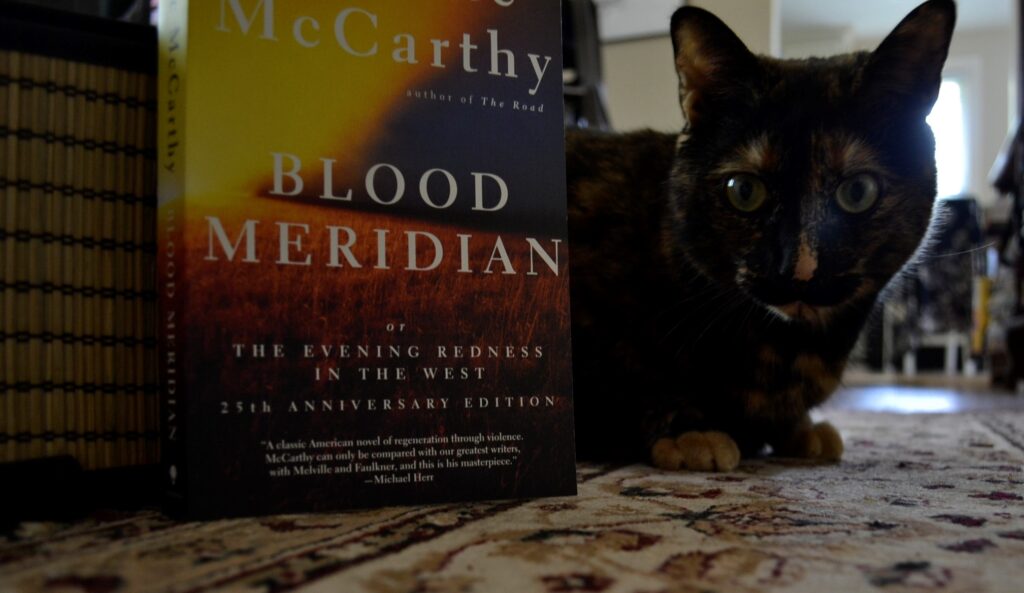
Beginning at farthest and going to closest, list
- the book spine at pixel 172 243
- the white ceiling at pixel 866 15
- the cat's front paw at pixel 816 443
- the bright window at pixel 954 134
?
the bright window at pixel 954 134
the white ceiling at pixel 866 15
the cat's front paw at pixel 816 443
the book spine at pixel 172 243

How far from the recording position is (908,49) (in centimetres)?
87

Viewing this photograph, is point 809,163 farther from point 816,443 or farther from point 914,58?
point 816,443

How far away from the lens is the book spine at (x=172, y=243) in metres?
0.60

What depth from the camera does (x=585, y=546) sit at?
21.9 inches

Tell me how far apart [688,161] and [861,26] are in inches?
245

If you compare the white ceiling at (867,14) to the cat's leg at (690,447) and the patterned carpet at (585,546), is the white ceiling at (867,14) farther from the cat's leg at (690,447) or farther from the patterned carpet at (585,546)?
the patterned carpet at (585,546)

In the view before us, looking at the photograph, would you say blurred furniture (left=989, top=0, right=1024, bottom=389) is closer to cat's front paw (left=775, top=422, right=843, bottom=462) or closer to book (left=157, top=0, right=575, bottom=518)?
cat's front paw (left=775, top=422, right=843, bottom=462)

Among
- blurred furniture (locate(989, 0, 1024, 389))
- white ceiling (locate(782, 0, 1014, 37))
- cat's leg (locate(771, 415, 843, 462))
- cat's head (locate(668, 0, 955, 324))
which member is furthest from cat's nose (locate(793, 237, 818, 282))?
white ceiling (locate(782, 0, 1014, 37))

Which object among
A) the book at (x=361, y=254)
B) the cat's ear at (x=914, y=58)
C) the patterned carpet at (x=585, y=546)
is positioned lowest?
the patterned carpet at (x=585, y=546)

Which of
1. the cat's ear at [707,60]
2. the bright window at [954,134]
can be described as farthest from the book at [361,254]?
the bright window at [954,134]

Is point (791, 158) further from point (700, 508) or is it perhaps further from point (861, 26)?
point (861, 26)

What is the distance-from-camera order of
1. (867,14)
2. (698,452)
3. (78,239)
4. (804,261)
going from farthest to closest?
(867,14), (698,452), (804,261), (78,239)

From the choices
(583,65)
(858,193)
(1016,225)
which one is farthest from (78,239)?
(1016,225)

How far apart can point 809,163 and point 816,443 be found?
0.42m
